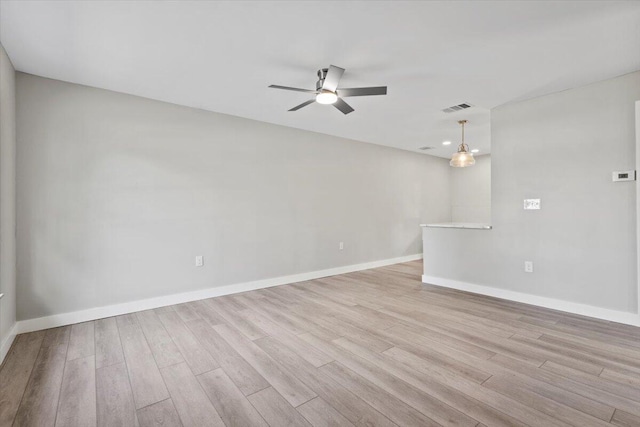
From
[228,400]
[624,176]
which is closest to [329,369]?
[228,400]

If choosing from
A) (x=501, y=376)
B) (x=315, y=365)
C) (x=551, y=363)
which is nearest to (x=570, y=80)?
(x=551, y=363)

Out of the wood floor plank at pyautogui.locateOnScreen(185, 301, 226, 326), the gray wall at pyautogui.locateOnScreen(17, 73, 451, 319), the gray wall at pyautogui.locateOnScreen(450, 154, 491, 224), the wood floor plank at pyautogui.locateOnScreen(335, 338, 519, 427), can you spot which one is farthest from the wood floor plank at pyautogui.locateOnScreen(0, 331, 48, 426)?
the gray wall at pyautogui.locateOnScreen(450, 154, 491, 224)

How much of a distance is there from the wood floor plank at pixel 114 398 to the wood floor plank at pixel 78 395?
3cm

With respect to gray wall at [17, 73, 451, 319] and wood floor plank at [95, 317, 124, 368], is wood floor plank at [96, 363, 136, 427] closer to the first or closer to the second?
wood floor plank at [95, 317, 124, 368]

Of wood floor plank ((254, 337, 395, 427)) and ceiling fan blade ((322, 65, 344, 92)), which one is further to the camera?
Result: ceiling fan blade ((322, 65, 344, 92))

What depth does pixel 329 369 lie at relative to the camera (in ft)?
7.03

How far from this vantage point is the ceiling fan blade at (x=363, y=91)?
106 inches

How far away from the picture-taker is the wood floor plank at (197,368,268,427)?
1635 mm

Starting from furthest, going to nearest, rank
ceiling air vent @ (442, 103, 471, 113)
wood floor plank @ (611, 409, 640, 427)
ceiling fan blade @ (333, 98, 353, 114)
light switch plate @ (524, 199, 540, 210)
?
ceiling air vent @ (442, 103, 471, 113) < light switch plate @ (524, 199, 540, 210) < ceiling fan blade @ (333, 98, 353, 114) < wood floor plank @ (611, 409, 640, 427)

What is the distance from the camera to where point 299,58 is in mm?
2654

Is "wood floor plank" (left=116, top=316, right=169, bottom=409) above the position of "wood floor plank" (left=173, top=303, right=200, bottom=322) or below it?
above

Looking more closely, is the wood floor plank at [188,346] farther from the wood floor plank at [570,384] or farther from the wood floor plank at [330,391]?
the wood floor plank at [570,384]

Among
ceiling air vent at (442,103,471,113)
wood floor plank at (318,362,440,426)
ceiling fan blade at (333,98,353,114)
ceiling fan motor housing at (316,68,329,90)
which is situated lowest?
wood floor plank at (318,362,440,426)

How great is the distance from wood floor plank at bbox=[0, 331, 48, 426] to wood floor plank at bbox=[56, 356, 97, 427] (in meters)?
0.22
